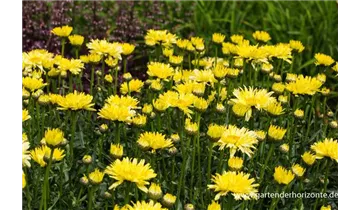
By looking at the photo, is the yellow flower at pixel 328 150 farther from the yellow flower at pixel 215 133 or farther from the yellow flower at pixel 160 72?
the yellow flower at pixel 160 72

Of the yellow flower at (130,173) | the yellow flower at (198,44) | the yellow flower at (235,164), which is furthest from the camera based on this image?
the yellow flower at (198,44)

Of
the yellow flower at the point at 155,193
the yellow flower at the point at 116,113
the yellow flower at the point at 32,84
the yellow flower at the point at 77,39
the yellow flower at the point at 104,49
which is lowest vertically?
the yellow flower at the point at 155,193

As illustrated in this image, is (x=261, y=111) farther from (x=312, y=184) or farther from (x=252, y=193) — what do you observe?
(x=252, y=193)

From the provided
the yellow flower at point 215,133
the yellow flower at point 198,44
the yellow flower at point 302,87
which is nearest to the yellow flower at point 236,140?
the yellow flower at point 215,133

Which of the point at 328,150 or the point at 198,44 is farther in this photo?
the point at 198,44

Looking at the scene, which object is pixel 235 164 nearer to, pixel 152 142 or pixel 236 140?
pixel 236 140

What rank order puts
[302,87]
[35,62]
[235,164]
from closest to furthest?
[235,164]
[302,87]
[35,62]

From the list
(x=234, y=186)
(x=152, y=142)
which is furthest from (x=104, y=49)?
(x=234, y=186)
